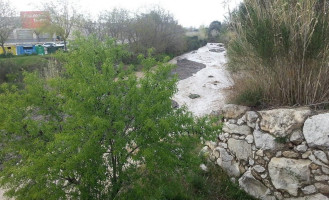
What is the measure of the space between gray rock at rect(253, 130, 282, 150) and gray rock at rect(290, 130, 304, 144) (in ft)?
0.83

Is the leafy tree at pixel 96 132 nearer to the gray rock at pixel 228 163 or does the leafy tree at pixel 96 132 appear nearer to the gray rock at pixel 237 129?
the gray rock at pixel 237 129

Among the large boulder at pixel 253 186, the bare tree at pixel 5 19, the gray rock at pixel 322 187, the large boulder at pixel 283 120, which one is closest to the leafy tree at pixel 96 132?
the large boulder at pixel 283 120

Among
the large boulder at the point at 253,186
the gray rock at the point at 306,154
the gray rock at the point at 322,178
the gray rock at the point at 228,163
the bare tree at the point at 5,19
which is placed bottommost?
the large boulder at the point at 253,186

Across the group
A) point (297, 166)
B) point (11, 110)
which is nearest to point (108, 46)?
point (11, 110)

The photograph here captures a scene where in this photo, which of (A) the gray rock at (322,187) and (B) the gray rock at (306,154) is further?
(B) the gray rock at (306,154)

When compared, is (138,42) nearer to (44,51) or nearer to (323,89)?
(44,51)

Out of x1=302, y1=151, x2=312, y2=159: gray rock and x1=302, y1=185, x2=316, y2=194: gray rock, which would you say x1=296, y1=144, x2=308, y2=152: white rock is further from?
x1=302, y1=185, x2=316, y2=194: gray rock

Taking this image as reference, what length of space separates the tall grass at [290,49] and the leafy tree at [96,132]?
2.17m

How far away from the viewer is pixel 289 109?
4.18 meters

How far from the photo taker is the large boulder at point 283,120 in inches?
156

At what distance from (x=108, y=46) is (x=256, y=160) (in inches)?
136

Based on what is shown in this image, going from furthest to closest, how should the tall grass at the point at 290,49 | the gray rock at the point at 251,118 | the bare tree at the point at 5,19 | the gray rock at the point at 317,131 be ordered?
the bare tree at the point at 5,19 → the gray rock at the point at 251,118 → the tall grass at the point at 290,49 → the gray rock at the point at 317,131

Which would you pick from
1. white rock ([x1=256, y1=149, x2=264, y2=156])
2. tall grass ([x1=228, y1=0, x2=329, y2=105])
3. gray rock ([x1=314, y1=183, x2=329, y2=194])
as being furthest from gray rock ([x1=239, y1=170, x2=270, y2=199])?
tall grass ([x1=228, y1=0, x2=329, y2=105])

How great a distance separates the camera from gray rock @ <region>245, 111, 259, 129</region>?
4.56 metres
